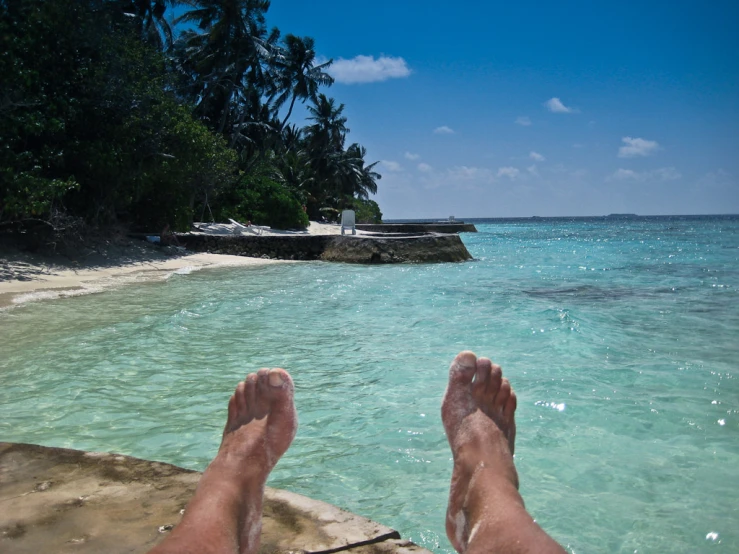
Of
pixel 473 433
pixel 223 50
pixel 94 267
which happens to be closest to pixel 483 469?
pixel 473 433

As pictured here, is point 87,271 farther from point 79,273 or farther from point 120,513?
point 120,513

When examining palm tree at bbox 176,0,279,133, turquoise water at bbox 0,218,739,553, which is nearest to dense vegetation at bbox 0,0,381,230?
palm tree at bbox 176,0,279,133

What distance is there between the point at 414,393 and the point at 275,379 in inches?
87.8

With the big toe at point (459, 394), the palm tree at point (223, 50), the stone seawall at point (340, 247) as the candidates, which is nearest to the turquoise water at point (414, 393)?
the big toe at point (459, 394)

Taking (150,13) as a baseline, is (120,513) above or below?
below

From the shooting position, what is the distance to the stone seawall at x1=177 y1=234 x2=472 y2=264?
54.0ft

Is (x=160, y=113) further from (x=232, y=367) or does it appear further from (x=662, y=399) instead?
(x=662, y=399)

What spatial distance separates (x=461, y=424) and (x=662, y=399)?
8.79ft

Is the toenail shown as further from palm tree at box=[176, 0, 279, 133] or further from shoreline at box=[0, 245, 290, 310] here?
palm tree at box=[176, 0, 279, 133]

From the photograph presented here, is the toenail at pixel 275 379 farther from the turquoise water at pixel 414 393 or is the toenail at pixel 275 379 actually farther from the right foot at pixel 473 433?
the turquoise water at pixel 414 393

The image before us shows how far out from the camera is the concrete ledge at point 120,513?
1.71 meters

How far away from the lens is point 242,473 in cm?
185

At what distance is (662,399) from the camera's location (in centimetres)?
419

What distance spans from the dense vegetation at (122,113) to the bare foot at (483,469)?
9.73 meters
